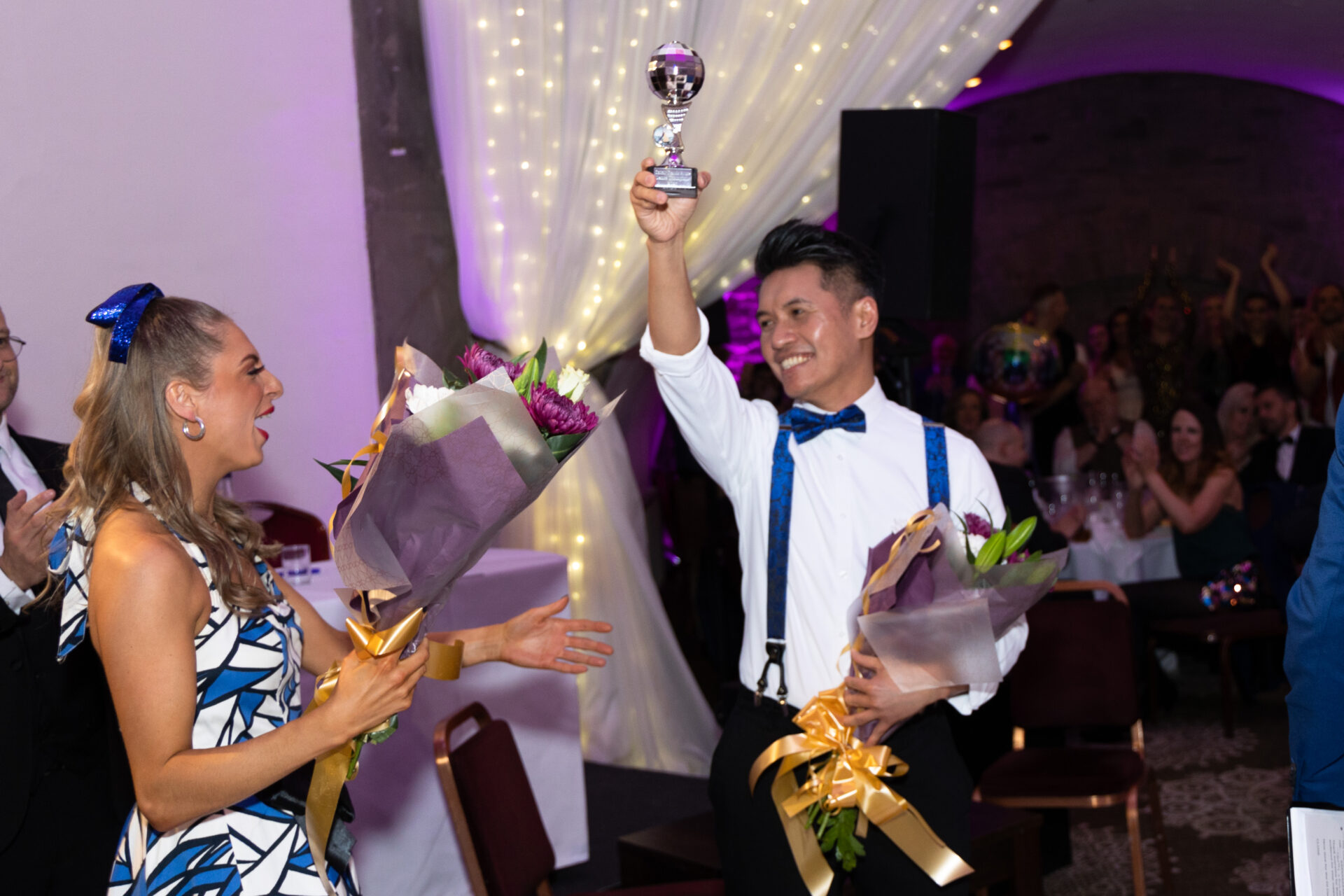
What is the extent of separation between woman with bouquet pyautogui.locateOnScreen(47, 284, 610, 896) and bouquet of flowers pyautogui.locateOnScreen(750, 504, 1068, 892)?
2.29 ft

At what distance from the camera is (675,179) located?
1846mm

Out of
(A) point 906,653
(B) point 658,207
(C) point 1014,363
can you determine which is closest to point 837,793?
(A) point 906,653

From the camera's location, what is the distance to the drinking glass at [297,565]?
3.35 meters

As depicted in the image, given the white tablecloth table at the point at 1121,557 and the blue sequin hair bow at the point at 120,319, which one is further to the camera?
the white tablecloth table at the point at 1121,557

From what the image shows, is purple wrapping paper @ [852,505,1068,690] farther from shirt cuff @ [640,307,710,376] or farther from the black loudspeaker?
the black loudspeaker

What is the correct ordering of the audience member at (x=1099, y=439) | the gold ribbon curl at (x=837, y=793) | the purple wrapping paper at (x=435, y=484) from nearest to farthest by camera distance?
the purple wrapping paper at (x=435, y=484)
the gold ribbon curl at (x=837, y=793)
the audience member at (x=1099, y=439)

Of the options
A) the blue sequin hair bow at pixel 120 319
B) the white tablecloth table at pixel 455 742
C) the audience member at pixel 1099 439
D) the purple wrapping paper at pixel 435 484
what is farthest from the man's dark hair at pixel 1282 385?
the blue sequin hair bow at pixel 120 319

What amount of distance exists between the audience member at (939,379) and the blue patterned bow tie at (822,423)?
5492 millimetres

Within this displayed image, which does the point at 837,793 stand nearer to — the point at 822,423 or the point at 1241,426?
the point at 822,423

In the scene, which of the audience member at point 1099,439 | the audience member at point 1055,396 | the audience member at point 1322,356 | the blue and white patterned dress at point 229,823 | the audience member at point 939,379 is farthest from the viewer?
the audience member at point 939,379

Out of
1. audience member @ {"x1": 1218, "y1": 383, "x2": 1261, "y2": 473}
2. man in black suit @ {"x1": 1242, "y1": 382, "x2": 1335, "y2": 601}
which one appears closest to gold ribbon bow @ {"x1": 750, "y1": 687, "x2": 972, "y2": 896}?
man in black suit @ {"x1": 1242, "y1": 382, "x2": 1335, "y2": 601}

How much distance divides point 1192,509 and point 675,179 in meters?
4.38

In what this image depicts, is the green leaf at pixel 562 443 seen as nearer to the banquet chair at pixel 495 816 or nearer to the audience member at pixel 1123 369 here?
the banquet chair at pixel 495 816

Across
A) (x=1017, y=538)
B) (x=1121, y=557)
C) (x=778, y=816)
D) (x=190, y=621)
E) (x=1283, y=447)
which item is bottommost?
(x=778, y=816)
